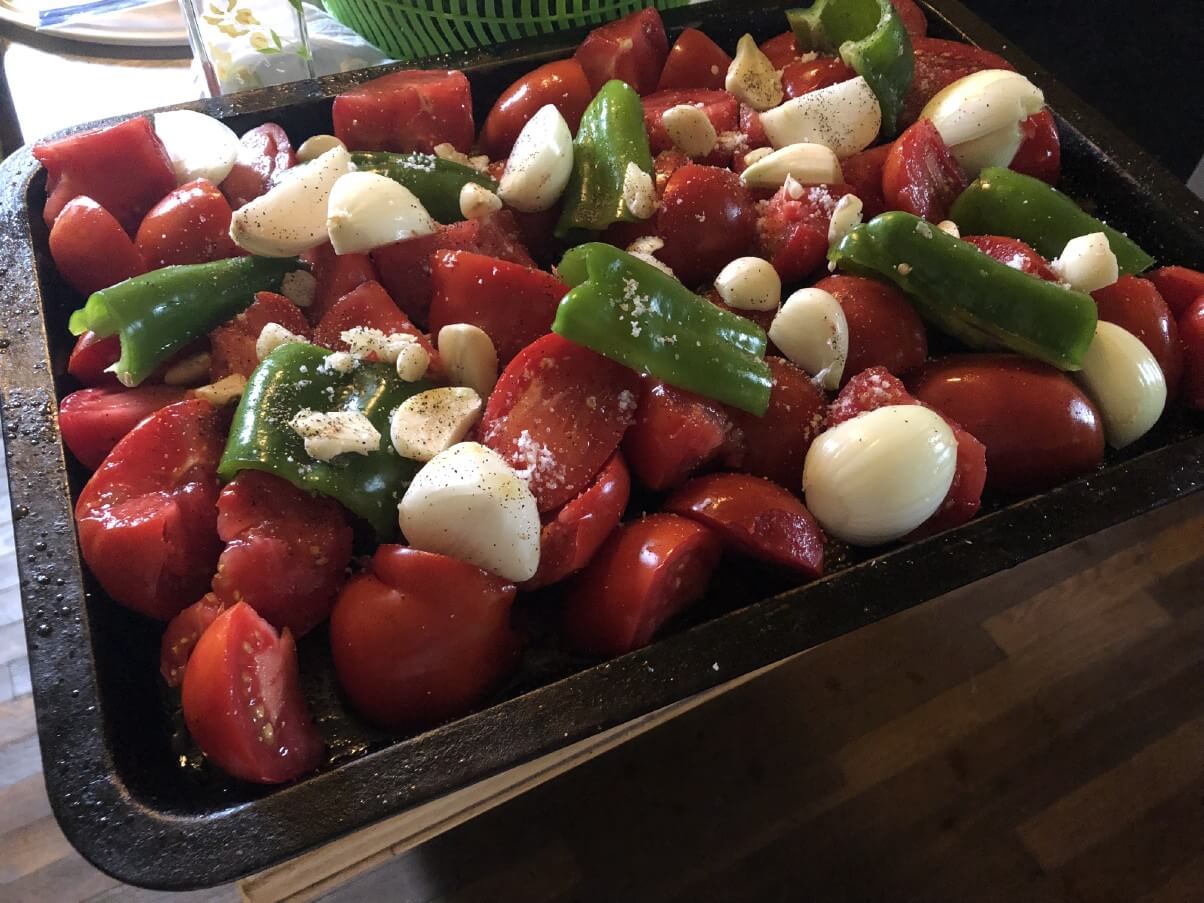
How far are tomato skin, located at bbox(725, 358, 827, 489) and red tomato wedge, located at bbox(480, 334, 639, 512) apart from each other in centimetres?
12

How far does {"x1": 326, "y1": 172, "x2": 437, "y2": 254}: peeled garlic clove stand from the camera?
0.98 meters

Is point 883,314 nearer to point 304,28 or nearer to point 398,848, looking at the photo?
point 398,848

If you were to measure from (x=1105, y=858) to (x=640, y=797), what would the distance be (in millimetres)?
642

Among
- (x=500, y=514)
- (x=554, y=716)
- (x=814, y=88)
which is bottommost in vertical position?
(x=554, y=716)

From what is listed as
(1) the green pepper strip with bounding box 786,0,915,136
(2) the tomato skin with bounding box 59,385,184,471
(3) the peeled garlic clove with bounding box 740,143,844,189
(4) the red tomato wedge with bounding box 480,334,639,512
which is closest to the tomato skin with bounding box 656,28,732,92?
(1) the green pepper strip with bounding box 786,0,915,136

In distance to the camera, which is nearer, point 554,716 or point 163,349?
point 554,716

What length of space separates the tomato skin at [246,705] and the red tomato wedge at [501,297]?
0.37 metres

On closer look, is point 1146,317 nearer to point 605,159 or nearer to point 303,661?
point 605,159

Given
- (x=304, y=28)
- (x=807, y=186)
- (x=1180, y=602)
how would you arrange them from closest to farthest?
(x=807, y=186)
(x=304, y=28)
(x=1180, y=602)

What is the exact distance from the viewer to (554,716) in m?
0.77

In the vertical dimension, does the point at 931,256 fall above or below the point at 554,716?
above

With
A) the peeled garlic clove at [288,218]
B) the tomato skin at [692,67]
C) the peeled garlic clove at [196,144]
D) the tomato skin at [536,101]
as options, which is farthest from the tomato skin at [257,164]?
the tomato skin at [692,67]

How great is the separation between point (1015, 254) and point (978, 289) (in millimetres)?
104

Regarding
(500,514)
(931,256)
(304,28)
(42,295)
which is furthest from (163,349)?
(931,256)
